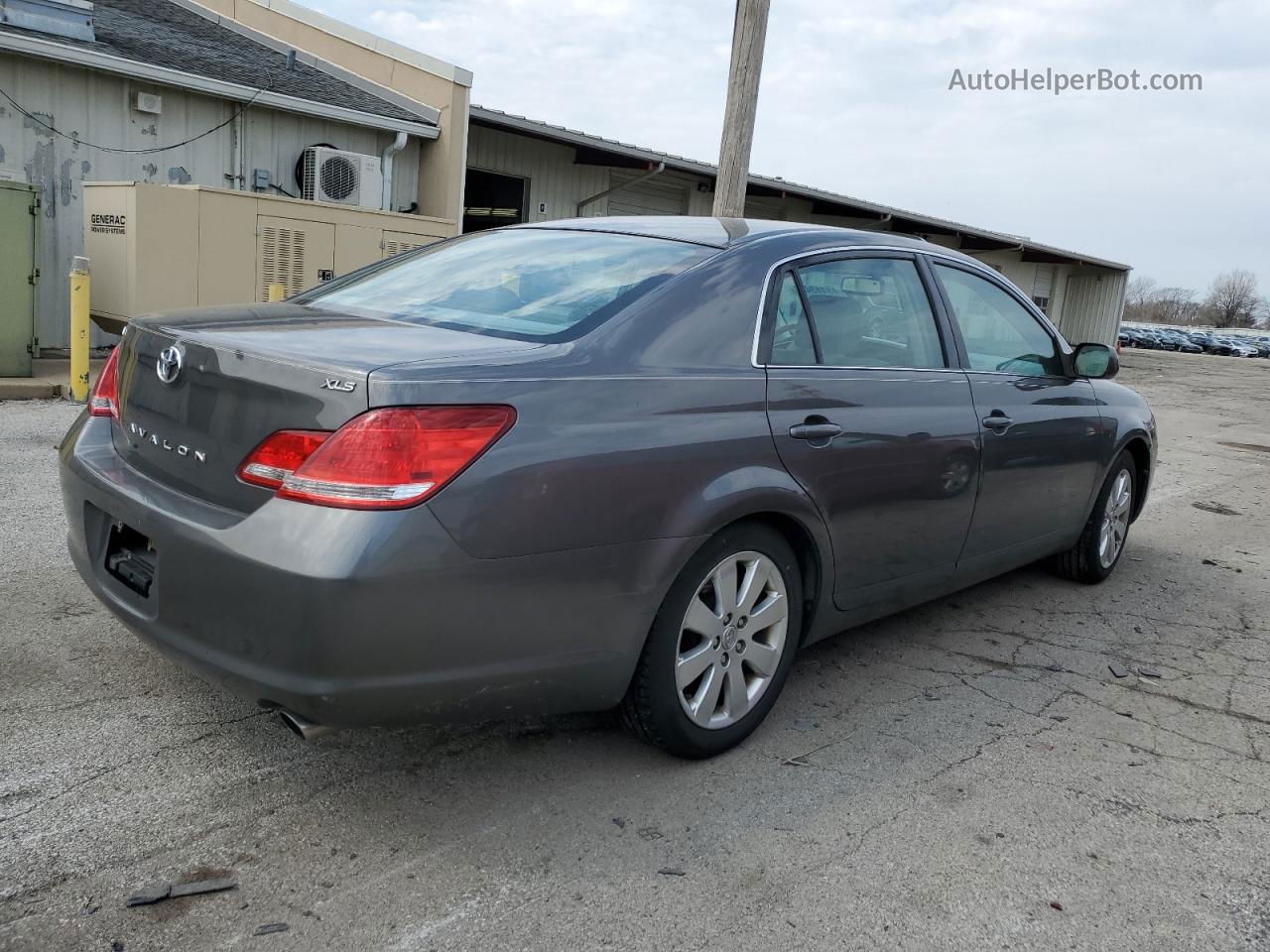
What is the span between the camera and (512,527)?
2.41 meters

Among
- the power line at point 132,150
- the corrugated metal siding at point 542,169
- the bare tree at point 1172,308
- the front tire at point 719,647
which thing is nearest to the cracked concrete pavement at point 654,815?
the front tire at point 719,647

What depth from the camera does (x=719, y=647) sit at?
3010mm

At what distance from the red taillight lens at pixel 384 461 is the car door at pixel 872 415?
108 cm

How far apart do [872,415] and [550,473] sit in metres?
1.36

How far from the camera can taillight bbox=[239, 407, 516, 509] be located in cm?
227

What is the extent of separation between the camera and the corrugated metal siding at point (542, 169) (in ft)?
52.2

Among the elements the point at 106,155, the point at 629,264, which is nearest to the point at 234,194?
the point at 106,155

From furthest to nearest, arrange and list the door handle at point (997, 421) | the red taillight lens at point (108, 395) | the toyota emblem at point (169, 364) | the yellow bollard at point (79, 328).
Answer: the yellow bollard at point (79, 328)
the door handle at point (997, 421)
the red taillight lens at point (108, 395)
the toyota emblem at point (169, 364)

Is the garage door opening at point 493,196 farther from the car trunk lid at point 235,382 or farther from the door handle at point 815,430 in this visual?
the car trunk lid at point 235,382

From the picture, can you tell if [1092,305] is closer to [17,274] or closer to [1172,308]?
[17,274]

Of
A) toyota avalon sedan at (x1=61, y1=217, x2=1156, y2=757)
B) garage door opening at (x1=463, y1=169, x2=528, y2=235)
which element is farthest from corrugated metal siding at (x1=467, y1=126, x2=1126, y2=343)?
toyota avalon sedan at (x1=61, y1=217, x2=1156, y2=757)

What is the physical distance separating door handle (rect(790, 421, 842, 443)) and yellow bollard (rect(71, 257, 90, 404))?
685 centimetres

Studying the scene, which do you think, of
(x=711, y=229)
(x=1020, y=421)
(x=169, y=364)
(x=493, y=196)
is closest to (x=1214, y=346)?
(x=493, y=196)

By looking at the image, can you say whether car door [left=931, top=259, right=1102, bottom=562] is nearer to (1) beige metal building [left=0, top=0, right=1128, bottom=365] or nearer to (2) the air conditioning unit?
(1) beige metal building [left=0, top=0, right=1128, bottom=365]
